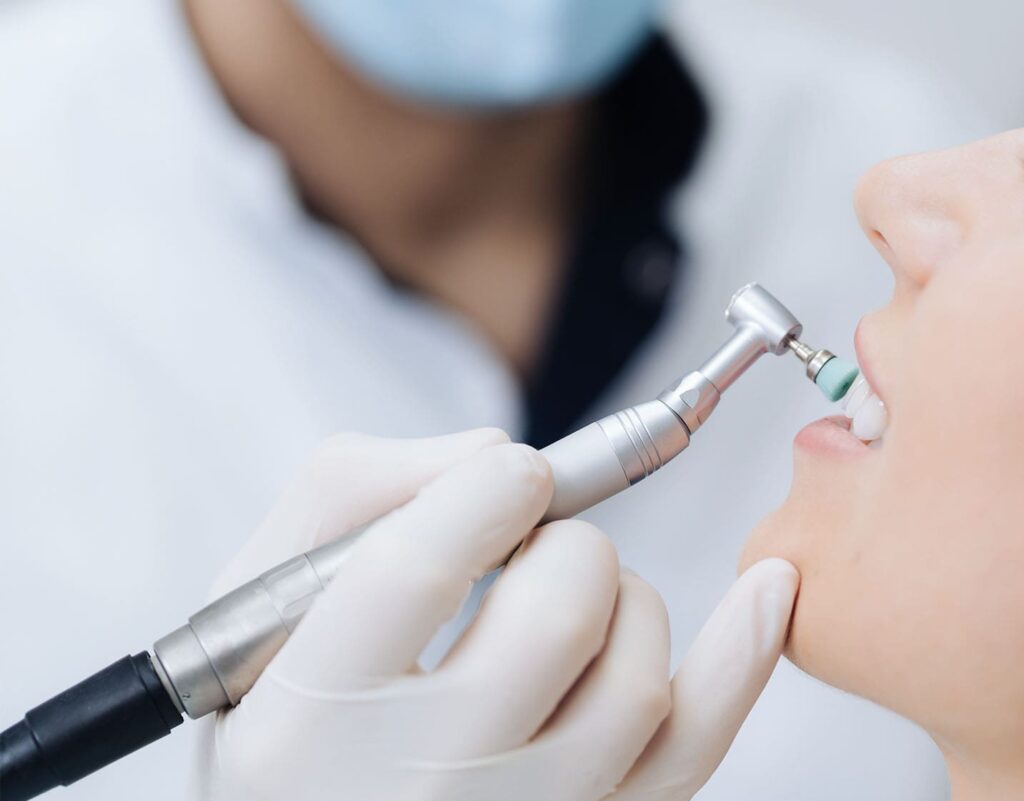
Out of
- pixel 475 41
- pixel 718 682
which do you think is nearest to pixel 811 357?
pixel 718 682

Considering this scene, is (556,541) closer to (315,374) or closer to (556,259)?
(315,374)

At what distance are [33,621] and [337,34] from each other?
92cm

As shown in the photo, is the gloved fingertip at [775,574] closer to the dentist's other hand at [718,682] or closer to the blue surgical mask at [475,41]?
the dentist's other hand at [718,682]

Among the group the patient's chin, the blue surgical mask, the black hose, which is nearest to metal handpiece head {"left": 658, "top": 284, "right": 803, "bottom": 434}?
the patient's chin

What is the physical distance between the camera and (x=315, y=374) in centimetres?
161

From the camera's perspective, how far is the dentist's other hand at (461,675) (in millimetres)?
712

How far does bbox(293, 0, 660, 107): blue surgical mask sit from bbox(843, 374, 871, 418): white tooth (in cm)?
78

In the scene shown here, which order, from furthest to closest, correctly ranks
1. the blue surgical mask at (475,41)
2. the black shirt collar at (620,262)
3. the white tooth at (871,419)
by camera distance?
the black shirt collar at (620,262) < the blue surgical mask at (475,41) < the white tooth at (871,419)

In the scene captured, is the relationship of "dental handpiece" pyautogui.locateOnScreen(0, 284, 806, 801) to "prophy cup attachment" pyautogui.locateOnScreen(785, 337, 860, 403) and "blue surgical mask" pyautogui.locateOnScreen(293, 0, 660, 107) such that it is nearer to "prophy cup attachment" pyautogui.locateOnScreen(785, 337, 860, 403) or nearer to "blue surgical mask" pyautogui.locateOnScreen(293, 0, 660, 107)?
"prophy cup attachment" pyautogui.locateOnScreen(785, 337, 860, 403)

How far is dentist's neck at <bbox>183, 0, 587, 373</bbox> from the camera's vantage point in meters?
1.48

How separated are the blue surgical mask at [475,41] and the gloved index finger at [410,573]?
2.68 ft

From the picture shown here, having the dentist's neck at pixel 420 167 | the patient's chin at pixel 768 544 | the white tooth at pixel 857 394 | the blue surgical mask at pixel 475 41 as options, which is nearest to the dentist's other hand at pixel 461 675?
the patient's chin at pixel 768 544

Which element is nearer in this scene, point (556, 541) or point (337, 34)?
point (556, 541)

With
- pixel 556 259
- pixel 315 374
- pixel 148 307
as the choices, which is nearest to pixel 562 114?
pixel 556 259
